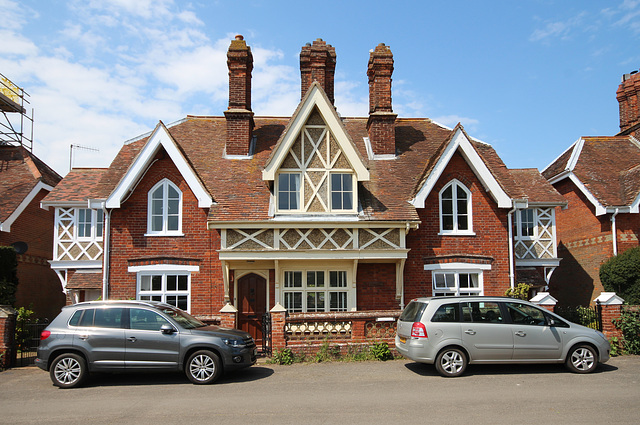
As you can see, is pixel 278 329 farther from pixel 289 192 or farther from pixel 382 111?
pixel 382 111

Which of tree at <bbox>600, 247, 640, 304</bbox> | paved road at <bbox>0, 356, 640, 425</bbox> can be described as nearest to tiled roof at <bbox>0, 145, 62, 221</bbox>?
paved road at <bbox>0, 356, 640, 425</bbox>

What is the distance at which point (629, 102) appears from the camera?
82.8 feet

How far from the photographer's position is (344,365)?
12297 mm

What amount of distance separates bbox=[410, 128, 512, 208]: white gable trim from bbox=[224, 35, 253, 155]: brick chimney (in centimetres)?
627

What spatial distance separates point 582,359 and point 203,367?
8031mm

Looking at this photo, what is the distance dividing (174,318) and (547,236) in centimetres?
1409

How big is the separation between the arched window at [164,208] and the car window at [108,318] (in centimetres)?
539

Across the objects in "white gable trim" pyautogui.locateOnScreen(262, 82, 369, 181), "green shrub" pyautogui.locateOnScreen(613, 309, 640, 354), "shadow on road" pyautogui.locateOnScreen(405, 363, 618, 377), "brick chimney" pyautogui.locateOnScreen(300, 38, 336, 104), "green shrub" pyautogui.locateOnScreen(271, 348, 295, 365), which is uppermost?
"brick chimney" pyautogui.locateOnScreen(300, 38, 336, 104)

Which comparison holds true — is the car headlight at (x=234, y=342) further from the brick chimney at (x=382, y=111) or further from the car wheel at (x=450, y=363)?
the brick chimney at (x=382, y=111)

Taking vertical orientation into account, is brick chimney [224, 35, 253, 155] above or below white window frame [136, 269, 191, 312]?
above

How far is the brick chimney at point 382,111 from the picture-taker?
716 inches

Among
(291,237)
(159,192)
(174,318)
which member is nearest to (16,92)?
(159,192)

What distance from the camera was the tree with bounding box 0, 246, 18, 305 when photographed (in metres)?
14.7

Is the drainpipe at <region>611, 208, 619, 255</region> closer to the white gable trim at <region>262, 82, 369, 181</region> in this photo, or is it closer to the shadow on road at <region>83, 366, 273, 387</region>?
the white gable trim at <region>262, 82, 369, 181</region>
